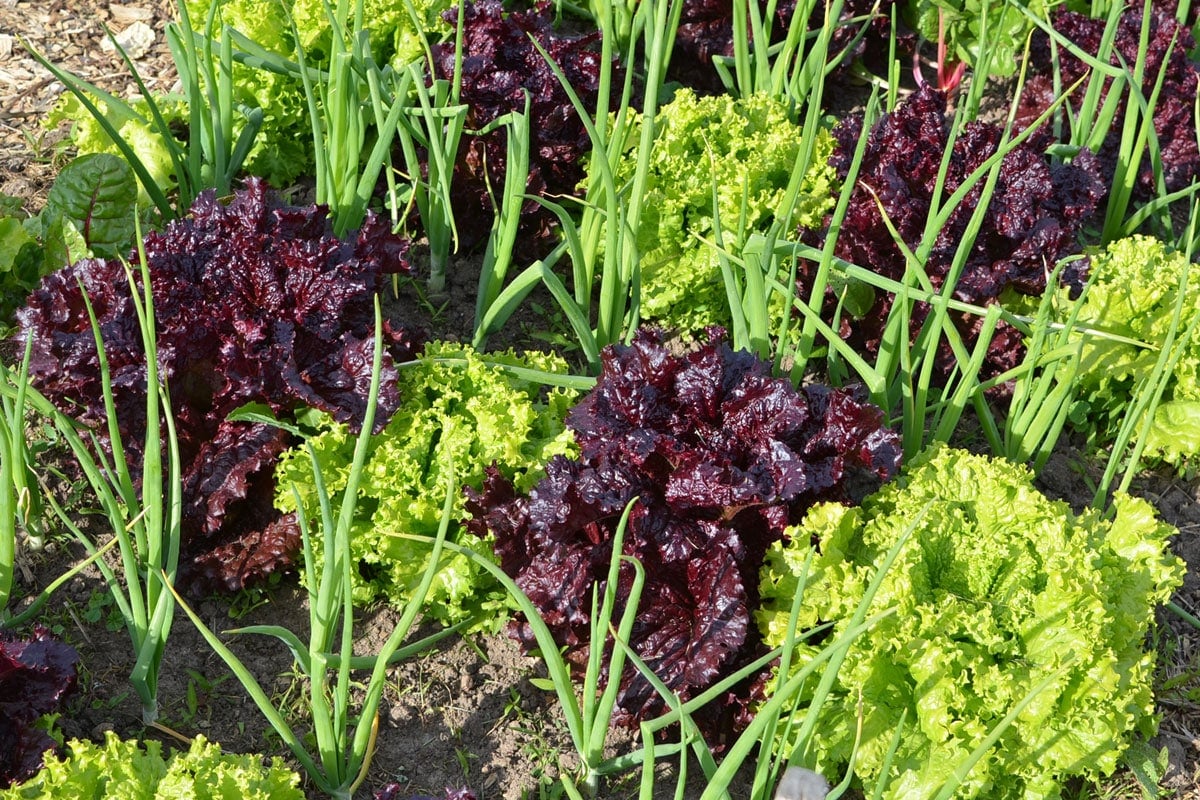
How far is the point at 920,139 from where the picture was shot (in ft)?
12.6

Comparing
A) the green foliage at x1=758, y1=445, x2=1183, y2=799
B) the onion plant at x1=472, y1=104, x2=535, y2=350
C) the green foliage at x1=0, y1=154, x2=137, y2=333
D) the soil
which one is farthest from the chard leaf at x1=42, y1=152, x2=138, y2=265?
the green foliage at x1=758, y1=445, x2=1183, y2=799

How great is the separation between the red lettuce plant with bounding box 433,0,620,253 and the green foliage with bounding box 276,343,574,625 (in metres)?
0.92

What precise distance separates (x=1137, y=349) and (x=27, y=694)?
10.8ft

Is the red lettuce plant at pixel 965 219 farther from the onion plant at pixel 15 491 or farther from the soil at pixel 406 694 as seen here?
the onion plant at pixel 15 491

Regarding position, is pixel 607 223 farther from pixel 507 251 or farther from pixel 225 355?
pixel 225 355

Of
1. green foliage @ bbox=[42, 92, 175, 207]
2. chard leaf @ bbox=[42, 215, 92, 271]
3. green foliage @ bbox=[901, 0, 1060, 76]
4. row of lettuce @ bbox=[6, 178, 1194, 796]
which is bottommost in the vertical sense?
row of lettuce @ bbox=[6, 178, 1194, 796]

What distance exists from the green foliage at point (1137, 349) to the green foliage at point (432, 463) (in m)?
1.73

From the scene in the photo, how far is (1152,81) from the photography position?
443 cm

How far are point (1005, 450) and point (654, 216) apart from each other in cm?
135

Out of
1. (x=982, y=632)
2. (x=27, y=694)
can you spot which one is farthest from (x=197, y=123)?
(x=982, y=632)

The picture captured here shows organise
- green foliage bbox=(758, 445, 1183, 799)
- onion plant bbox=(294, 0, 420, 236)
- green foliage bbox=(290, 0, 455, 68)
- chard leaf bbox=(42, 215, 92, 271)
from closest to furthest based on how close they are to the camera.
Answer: green foliage bbox=(758, 445, 1183, 799), onion plant bbox=(294, 0, 420, 236), chard leaf bbox=(42, 215, 92, 271), green foliage bbox=(290, 0, 455, 68)

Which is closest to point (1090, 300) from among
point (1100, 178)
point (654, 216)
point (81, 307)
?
point (1100, 178)

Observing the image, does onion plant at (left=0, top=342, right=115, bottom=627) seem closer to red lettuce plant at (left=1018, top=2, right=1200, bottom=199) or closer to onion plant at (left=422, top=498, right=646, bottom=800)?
onion plant at (left=422, top=498, right=646, bottom=800)

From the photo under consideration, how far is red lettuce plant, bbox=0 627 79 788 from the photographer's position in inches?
99.6
